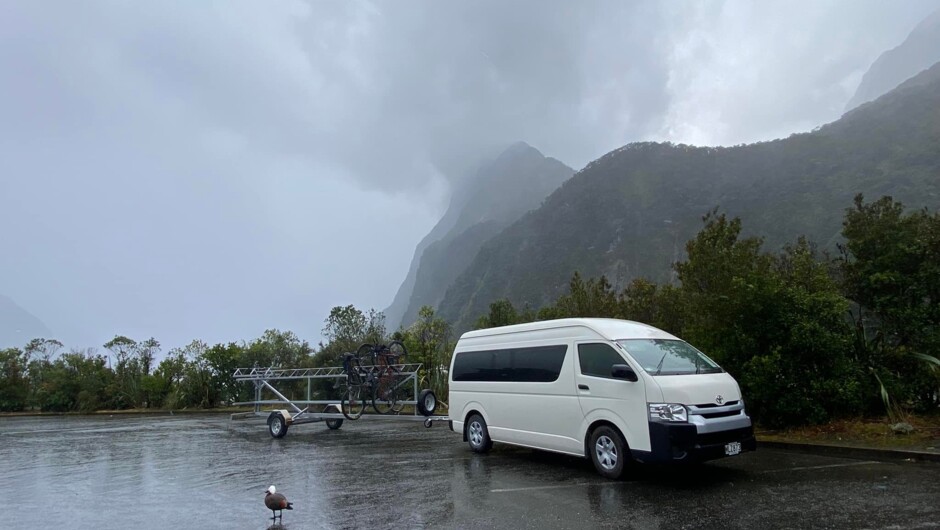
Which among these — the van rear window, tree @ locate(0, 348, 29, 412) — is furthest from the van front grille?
tree @ locate(0, 348, 29, 412)

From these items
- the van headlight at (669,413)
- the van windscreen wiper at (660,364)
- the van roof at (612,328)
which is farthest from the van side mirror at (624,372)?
the van roof at (612,328)

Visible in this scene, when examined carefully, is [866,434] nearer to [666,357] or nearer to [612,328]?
[666,357]

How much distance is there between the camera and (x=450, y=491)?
730 cm

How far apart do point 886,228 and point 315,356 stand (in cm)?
2086

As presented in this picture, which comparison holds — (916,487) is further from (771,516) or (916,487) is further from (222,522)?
(222,522)

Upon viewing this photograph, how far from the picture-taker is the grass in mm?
8719

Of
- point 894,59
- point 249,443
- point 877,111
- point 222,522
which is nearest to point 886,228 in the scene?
point 222,522

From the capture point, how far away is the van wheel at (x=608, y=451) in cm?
743

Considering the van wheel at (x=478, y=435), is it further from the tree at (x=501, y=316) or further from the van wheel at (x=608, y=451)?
the tree at (x=501, y=316)

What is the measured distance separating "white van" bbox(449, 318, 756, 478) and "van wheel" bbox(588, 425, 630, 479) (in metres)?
0.01

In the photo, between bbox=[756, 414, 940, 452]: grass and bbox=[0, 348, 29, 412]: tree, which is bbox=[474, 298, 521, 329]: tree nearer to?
bbox=[756, 414, 940, 452]: grass

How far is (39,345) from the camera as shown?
3194 centimetres

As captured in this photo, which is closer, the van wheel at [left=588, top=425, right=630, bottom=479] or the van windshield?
the van wheel at [left=588, top=425, right=630, bottom=479]

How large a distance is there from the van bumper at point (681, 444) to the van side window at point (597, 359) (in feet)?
3.42
